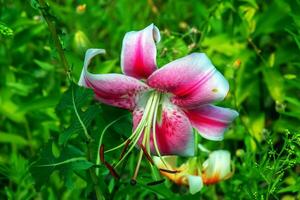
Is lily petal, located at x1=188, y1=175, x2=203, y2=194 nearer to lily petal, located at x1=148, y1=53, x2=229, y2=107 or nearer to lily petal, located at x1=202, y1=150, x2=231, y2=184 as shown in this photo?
lily petal, located at x1=202, y1=150, x2=231, y2=184

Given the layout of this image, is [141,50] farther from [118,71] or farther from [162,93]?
[118,71]

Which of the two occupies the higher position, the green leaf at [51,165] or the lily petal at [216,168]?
the green leaf at [51,165]

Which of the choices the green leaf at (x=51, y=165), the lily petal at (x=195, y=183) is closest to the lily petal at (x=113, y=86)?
the green leaf at (x=51, y=165)

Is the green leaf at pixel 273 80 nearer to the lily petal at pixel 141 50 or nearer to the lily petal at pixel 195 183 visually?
the lily petal at pixel 195 183

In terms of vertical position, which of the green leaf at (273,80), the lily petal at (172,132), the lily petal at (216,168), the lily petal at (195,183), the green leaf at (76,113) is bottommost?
the green leaf at (273,80)

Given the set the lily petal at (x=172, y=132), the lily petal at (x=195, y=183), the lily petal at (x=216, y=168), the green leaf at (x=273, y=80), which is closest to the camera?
the lily petal at (x=172, y=132)

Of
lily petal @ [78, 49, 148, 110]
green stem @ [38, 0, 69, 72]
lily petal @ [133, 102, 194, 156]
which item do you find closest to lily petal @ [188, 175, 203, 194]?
lily petal @ [133, 102, 194, 156]

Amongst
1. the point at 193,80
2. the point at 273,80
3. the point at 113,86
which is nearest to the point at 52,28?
the point at 113,86

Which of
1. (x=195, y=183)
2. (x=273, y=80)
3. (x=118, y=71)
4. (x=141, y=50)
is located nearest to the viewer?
(x=141, y=50)
